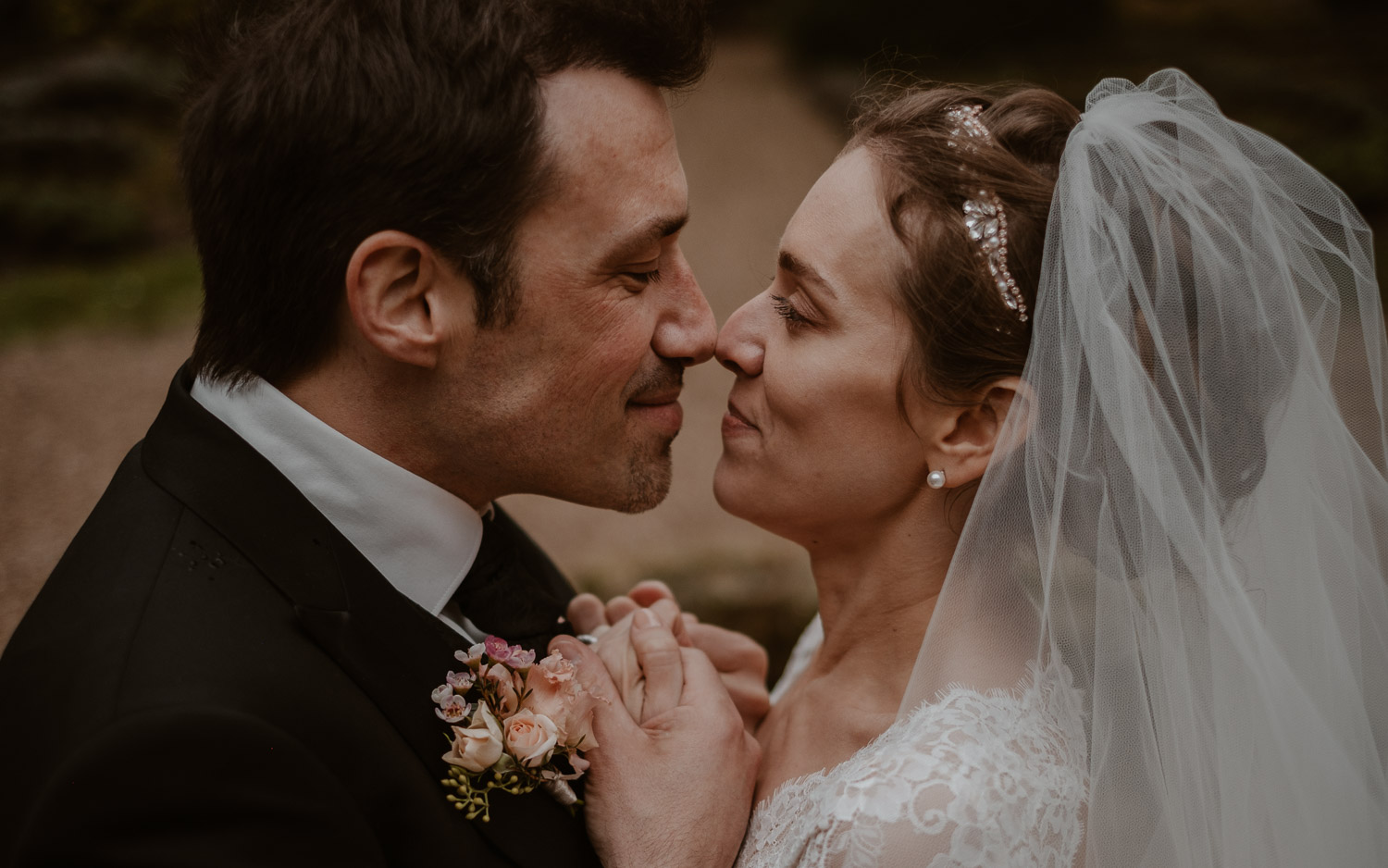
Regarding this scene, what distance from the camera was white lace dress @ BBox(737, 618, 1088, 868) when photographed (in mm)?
1933

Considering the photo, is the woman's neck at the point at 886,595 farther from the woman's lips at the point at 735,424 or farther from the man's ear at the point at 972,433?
the woman's lips at the point at 735,424

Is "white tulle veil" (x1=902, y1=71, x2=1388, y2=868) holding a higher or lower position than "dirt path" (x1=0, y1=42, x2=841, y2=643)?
higher

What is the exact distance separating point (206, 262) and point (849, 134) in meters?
1.60

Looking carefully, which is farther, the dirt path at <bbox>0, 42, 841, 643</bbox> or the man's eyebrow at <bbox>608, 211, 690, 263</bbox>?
the dirt path at <bbox>0, 42, 841, 643</bbox>

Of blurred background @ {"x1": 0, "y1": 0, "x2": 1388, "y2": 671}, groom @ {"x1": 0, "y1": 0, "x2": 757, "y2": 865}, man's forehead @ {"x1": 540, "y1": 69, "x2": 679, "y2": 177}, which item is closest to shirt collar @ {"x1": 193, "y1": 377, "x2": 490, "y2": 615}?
groom @ {"x1": 0, "y1": 0, "x2": 757, "y2": 865}

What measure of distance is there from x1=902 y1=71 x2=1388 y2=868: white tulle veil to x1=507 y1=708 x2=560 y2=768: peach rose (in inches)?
29.0

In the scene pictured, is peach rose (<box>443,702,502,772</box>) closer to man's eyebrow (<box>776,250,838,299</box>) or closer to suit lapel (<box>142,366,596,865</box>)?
suit lapel (<box>142,366,596,865</box>)

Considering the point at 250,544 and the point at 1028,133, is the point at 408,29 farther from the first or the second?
the point at 1028,133

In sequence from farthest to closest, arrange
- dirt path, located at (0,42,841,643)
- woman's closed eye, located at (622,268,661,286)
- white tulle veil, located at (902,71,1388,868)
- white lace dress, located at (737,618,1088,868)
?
dirt path, located at (0,42,841,643)
woman's closed eye, located at (622,268,661,286)
white tulle veil, located at (902,71,1388,868)
white lace dress, located at (737,618,1088,868)

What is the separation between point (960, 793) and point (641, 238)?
1.35 m

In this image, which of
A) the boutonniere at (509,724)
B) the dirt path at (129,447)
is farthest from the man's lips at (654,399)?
the dirt path at (129,447)

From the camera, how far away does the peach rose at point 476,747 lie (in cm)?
197

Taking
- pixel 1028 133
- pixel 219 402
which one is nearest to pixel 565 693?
pixel 219 402

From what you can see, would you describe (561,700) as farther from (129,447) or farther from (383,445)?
(129,447)
